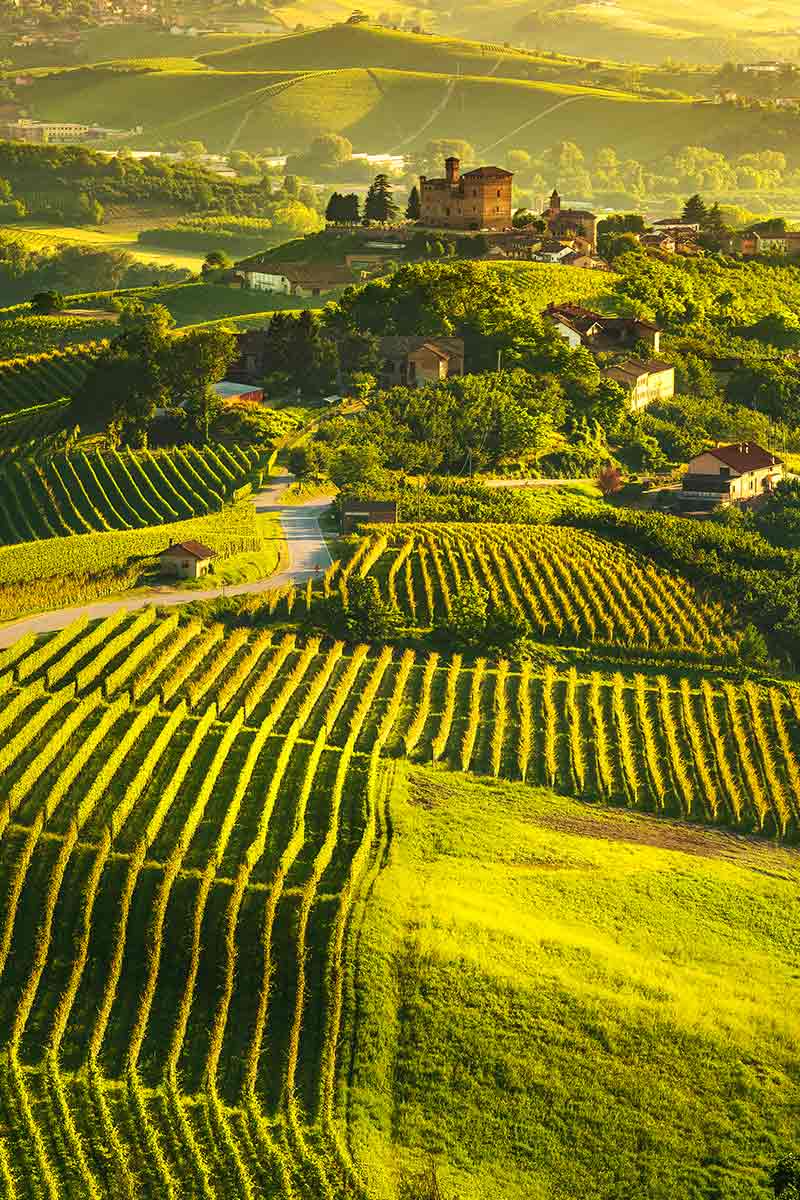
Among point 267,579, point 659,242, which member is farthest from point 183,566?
point 659,242

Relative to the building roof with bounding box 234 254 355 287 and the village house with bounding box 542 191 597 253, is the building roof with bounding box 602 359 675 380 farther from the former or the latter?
the village house with bounding box 542 191 597 253

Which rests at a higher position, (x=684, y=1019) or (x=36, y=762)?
(x=36, y=762)

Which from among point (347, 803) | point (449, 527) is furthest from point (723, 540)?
point (347, 803)

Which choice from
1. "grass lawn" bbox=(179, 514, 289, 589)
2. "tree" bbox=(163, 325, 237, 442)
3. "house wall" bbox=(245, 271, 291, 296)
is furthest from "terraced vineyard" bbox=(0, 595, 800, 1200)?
"house wall" bbox=(245, 271, 291, 296)

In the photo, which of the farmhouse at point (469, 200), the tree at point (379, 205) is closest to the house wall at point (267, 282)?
the tree at point (379, 205)

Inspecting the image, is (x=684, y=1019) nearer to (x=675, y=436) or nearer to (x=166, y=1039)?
(x=166, y=1039)

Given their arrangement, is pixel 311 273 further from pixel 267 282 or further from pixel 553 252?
pixel 553 252
